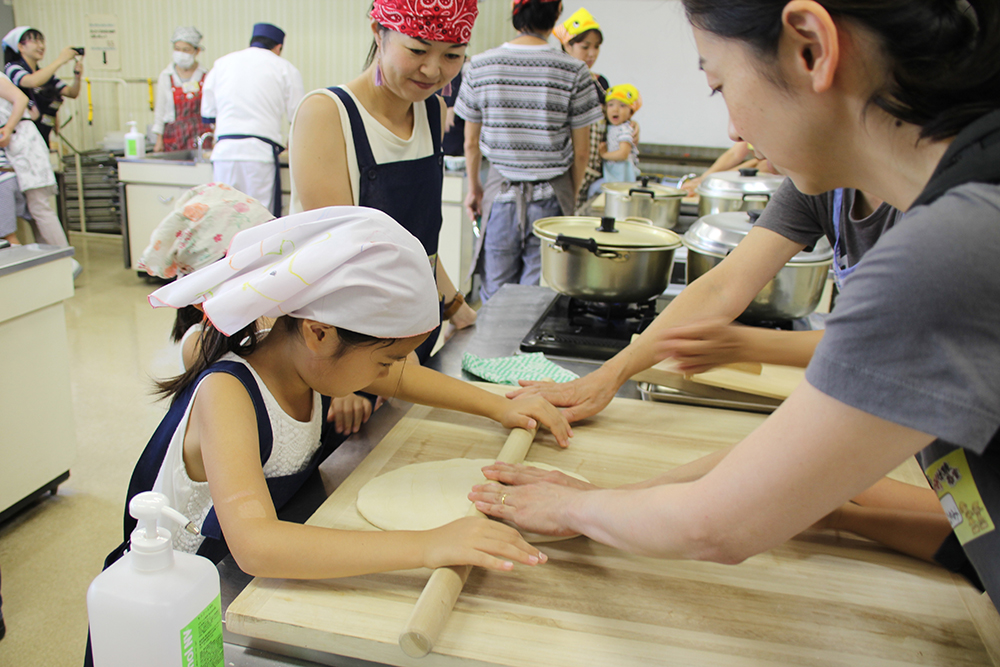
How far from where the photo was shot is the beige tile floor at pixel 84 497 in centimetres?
179

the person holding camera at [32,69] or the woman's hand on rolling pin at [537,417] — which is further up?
the person holding camera at [32,69]

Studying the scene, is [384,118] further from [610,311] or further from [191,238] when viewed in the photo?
[610,311]

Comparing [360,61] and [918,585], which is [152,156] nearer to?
[360,61]

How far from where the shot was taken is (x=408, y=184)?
1.55 metres

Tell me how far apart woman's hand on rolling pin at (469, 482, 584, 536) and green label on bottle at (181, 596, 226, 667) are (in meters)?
0.35

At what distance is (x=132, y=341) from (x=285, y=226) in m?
3.42

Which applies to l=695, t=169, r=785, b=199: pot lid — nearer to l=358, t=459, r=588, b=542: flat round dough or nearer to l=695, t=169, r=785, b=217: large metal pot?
l=695, t=169, r=785, b=217: large metal pot

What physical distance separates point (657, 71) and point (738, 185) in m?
4.21

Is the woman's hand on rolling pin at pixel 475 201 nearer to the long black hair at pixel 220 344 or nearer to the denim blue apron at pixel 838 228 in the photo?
the denim blue apron at pixel 838 228

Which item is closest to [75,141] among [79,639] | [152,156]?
[152,156]

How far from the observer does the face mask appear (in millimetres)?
5449

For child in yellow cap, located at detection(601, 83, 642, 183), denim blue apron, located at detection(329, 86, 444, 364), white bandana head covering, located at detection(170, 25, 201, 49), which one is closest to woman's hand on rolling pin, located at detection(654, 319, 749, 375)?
denim blue apron, located at detection(329, 86, 444, 364)

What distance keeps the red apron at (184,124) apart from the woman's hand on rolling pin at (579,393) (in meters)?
5.47

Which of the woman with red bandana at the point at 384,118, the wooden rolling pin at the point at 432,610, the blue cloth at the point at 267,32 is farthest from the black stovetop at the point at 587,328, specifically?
the blue cloth at the point at 267,32
